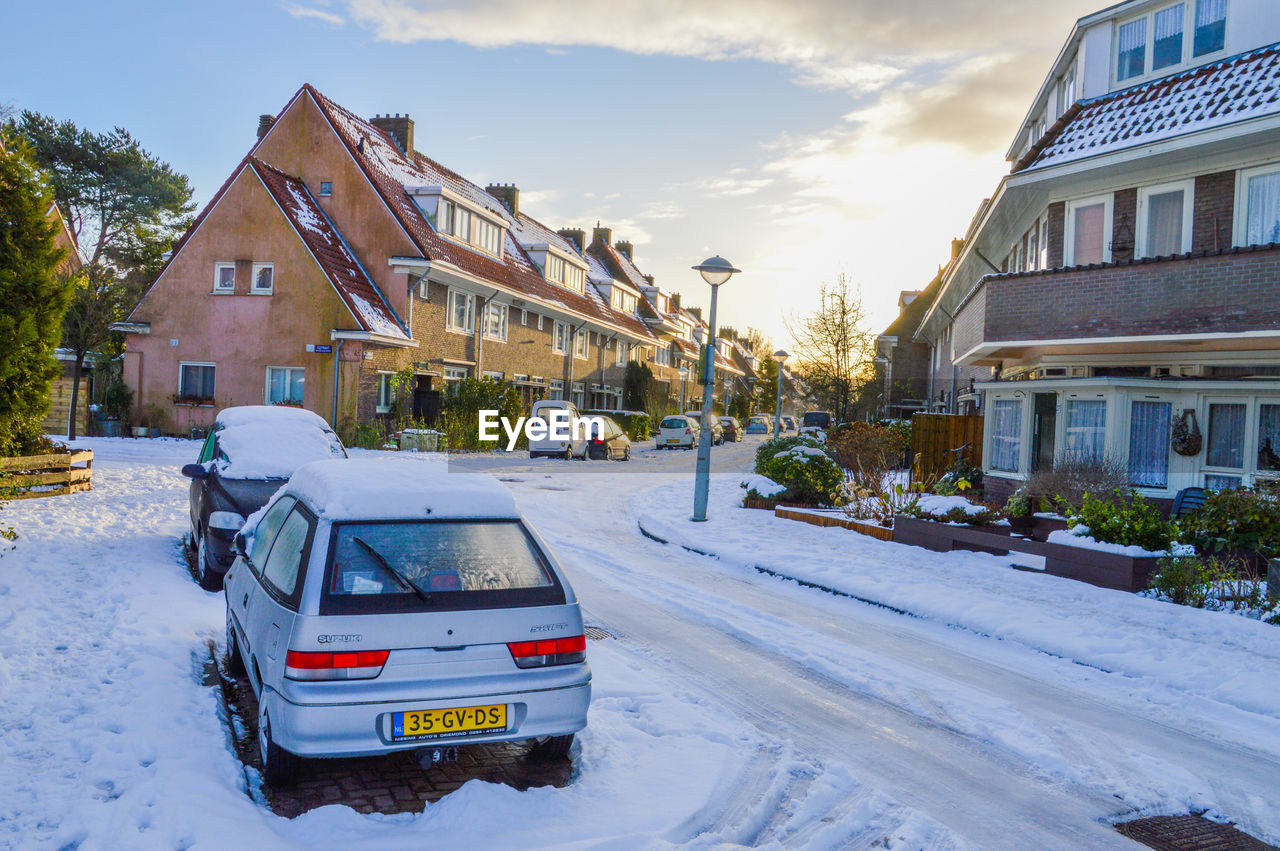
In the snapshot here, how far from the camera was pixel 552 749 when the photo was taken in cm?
494

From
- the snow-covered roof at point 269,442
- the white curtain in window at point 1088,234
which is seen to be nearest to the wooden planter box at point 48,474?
the snow-covered roof at point 269,442

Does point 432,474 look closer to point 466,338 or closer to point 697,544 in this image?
point 697,544

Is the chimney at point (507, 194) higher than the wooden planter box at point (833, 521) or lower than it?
higher

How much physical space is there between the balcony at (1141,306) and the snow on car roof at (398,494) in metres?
12.0

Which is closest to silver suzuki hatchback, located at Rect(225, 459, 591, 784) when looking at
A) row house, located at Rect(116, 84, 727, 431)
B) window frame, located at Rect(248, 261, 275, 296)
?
row house, located at Rect(116, 84, 727, 431)

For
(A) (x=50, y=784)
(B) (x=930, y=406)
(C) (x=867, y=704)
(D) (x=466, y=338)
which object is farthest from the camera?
(B) (x=930, y=406)

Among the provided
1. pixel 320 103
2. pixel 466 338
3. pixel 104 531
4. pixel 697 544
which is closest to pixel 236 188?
pixel 320 103

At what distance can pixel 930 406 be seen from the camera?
3781 cm

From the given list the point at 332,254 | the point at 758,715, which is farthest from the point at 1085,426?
the point at 332,254

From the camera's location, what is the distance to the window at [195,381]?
2699cm

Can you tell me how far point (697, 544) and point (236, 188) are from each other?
20.8 metres

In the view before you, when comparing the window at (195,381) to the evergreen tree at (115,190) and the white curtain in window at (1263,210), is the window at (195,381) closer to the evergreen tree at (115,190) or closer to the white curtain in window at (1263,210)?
the evergreen tree at (115,190)

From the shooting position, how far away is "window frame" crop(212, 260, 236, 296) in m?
27.0

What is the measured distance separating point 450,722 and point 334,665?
616mm
